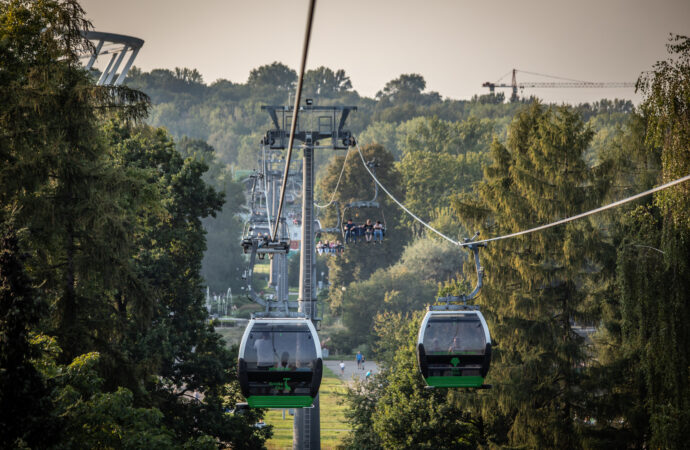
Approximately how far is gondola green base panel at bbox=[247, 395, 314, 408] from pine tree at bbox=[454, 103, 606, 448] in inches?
498

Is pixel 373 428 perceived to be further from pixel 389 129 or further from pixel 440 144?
pixel 389 129

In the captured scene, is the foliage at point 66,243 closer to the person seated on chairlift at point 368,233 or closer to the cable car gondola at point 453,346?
the cable car gondola at point 453,346

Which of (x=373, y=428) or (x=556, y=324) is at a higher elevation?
(x=556, y=324)

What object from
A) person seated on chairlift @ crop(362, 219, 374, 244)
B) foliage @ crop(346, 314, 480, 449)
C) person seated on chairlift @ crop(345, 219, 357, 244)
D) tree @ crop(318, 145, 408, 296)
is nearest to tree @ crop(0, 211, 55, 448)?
foliage @ crop(346, 314, 480, 449)

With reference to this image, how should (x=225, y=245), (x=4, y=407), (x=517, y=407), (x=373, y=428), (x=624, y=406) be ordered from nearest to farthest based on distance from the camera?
1. (x=4, y=407)
2. (x=624, y=406)
3. (x=517, y=407)
4. (x=373, y=428)
5. (x=225, y=245)

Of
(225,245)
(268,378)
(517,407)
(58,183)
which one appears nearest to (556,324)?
(517,407)

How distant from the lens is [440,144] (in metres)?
110

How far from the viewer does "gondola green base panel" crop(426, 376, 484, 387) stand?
18812 mm

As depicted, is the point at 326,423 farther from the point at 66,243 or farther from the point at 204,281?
the point at 66,243

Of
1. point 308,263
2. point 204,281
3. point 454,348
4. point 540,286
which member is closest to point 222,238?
point 204,281

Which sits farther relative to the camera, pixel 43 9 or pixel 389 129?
pixel 389 129

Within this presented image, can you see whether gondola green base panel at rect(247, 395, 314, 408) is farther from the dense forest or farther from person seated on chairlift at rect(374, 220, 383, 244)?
person seated on chairlift at rect(374, 220, 383, 244)

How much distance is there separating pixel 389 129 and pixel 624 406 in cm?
14399

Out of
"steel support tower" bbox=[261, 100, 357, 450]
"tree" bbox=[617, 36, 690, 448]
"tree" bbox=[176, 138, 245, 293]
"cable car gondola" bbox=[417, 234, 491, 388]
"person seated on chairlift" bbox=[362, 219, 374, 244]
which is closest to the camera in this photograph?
"cable car gondola" bbox=[417, 234, 491, 388]
